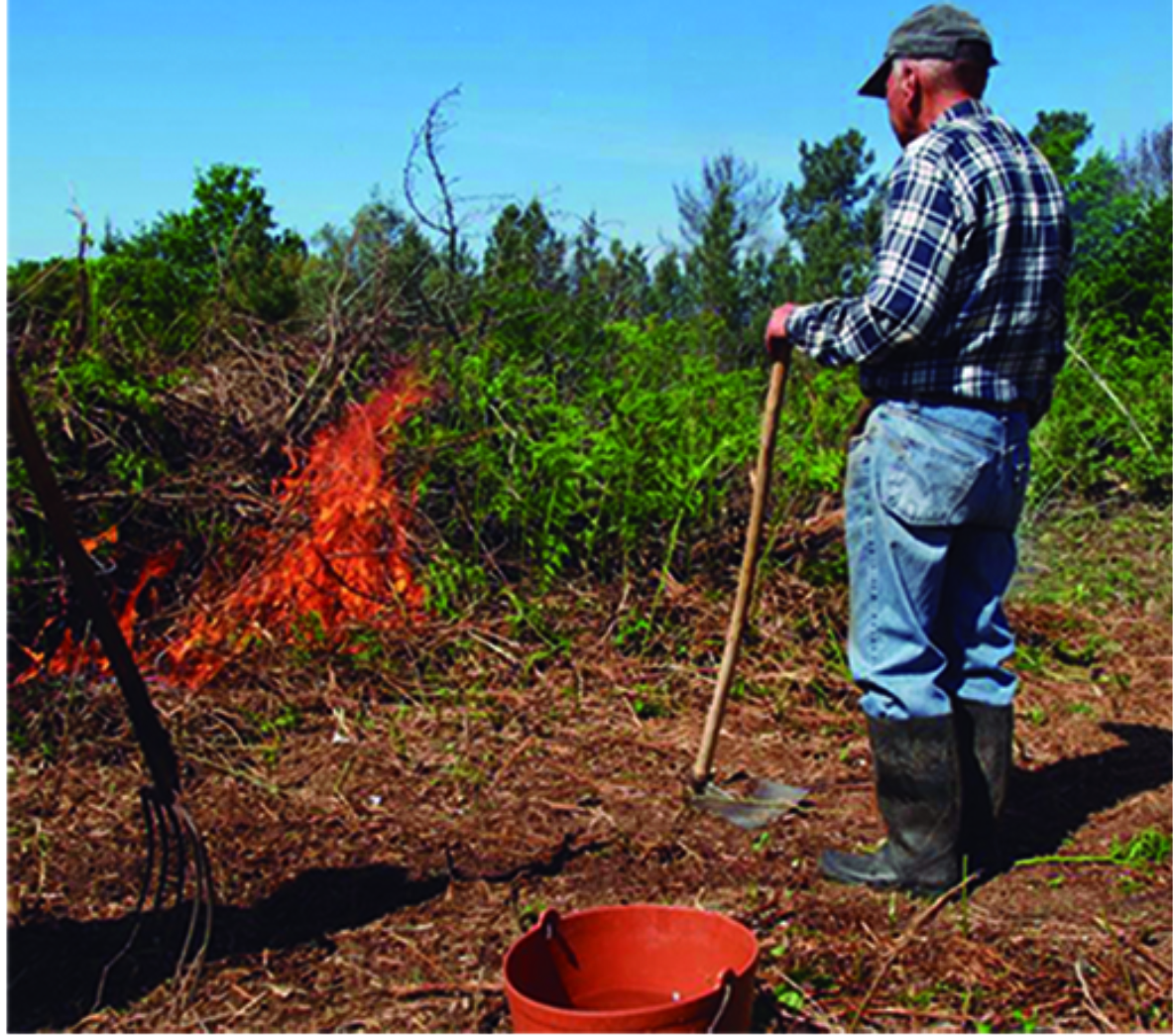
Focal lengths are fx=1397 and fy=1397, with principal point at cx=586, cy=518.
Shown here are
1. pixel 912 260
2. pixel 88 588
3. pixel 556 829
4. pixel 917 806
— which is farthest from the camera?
pixel 556 829

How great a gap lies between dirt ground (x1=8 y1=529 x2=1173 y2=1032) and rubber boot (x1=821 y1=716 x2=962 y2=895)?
83 millimetres

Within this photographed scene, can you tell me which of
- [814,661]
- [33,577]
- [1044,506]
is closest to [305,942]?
[33,577]

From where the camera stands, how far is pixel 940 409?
12.1 feet

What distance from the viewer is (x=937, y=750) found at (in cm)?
379

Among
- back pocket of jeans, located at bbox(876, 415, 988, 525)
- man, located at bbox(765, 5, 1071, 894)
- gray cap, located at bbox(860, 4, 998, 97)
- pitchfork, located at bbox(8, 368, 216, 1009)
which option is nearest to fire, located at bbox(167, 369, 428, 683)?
pitchfork, located at bbox(8, 368, 216, 1009)

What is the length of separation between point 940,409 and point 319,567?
3.04 meters

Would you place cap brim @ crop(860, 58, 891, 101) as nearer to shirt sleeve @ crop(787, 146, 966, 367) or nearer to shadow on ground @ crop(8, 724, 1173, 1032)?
shirt sleeve @ crop(787, 146, 966, 367)

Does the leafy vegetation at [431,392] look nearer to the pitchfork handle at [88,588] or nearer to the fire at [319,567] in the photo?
the fire at [319,567]

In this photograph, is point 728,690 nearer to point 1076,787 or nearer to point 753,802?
point 753,802

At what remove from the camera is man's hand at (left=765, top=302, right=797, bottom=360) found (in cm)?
397

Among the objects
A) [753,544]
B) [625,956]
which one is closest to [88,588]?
[625,956]

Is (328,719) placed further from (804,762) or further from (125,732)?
(804,762)

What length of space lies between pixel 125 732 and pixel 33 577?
792 millimetres

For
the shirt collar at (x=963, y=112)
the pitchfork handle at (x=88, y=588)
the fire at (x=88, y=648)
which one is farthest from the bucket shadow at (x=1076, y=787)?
the fire at (x=88, y=648)
